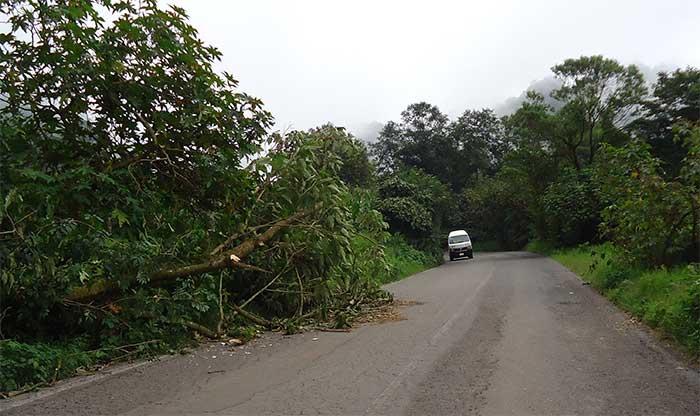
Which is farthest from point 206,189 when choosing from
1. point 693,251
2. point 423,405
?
point 693,251

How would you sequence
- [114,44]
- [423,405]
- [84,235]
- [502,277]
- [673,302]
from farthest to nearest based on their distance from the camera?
[502,277]
[673,302]
[114,44]
[84,235]
[423,405]

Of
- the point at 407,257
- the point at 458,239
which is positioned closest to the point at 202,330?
the point at 407,257

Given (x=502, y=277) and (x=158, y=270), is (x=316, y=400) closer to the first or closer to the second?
(x=158, y=270)

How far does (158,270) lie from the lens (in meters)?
7.67

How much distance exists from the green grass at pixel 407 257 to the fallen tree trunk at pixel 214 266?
44.2 ft

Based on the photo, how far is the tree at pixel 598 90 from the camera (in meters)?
32.8

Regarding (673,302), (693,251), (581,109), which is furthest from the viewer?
(581,109)

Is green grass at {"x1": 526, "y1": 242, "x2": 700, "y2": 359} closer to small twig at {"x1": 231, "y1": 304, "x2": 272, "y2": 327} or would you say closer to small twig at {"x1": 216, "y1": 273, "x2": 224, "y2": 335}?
small twig at {"x1": 231, "y1": 304, "x2": 272, "y2": 327}

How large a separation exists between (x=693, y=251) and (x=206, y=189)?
974cm

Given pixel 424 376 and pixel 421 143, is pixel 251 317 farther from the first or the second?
pixel 421 143

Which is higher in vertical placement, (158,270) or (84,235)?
(84,235)

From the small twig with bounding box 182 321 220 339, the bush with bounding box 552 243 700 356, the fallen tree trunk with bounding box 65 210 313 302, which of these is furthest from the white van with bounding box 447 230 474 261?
the small twig with bounding box 182 321 220 339

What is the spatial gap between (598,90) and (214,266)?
101ft

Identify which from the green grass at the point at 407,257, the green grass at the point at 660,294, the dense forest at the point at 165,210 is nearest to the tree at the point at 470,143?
the green grass at the point at 407,257
